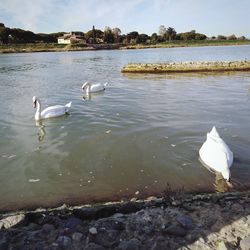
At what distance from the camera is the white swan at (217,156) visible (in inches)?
245

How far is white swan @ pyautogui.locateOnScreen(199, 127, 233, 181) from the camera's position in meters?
6.22

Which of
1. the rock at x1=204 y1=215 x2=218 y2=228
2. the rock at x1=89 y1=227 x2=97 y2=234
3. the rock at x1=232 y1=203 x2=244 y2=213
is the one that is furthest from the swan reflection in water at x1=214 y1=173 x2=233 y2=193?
the rock at x1=89 y1=227 x2=97 y2=234

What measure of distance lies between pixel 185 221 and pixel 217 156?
2.77m

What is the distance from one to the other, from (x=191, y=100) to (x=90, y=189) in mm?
8932

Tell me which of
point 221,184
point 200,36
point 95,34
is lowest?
point 221,184

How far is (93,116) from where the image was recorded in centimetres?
1128

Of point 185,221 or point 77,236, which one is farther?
point 185,221

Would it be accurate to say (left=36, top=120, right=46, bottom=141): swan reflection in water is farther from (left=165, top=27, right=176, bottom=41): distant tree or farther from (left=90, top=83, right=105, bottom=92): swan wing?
(left=165, top=27, right=176, bottom=41): distant tree

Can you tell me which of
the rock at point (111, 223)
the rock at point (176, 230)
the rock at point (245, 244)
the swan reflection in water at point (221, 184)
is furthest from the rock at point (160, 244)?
the swan reflection in water at point (221, 184)

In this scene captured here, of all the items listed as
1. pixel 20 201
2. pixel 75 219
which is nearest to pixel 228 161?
pixel 75 219

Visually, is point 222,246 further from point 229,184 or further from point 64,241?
point 229,184

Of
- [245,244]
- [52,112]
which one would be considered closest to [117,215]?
[245,244]

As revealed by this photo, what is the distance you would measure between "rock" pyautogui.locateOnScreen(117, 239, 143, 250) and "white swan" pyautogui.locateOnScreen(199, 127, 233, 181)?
9.77 feet

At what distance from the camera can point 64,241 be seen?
3.71 meters
